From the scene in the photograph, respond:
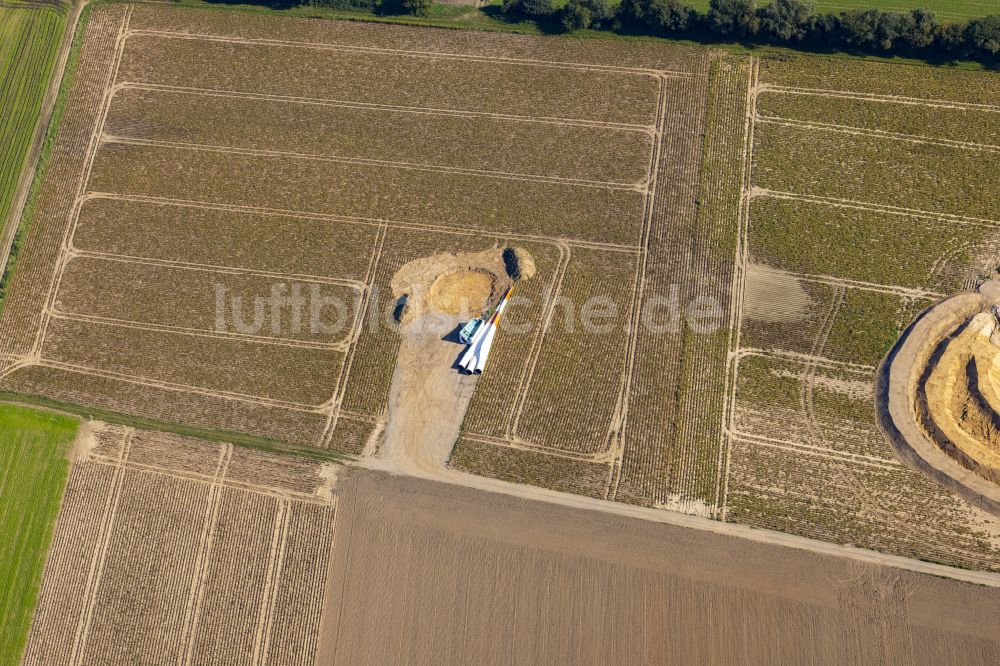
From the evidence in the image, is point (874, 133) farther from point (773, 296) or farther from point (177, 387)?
point (177, 387)

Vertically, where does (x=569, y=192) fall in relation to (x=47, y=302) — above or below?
above

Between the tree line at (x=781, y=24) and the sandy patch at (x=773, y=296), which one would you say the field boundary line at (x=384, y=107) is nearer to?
the tree line at (x=781, y=24)

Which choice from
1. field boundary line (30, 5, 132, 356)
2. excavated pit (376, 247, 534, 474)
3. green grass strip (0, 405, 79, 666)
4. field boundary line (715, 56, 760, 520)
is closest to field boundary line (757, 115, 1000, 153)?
field boundary line (715, 56, 760, 520)

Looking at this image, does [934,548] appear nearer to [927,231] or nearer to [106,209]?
[927,231]

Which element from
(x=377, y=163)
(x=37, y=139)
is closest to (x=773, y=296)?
(x=377, y=163)

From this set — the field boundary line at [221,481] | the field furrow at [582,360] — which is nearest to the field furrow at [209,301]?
the field boundary line at [221,481]

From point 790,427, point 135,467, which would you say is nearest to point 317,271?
point 135,467
